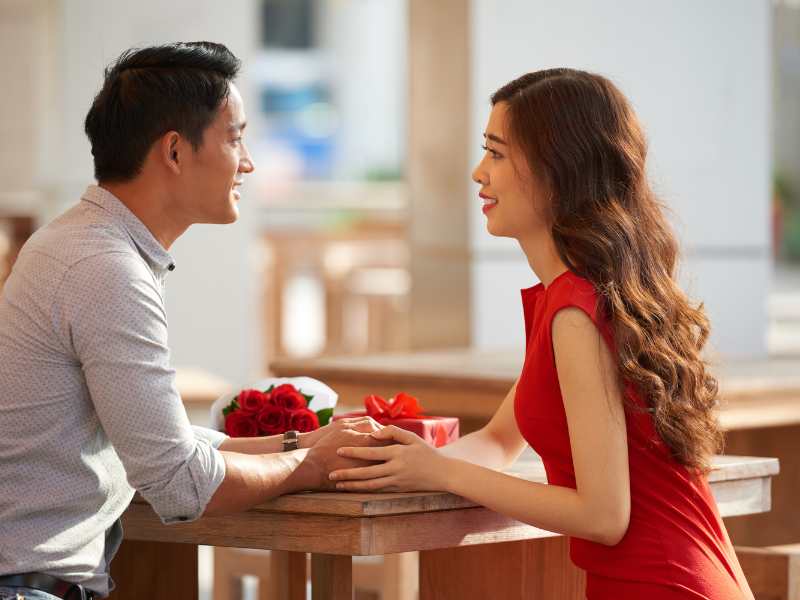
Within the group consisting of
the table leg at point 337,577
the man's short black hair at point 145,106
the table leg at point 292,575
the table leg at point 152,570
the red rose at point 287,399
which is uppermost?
the man's short black hair at point 145,106

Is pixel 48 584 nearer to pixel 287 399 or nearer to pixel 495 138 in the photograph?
pixel 287 399

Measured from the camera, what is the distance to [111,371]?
6.23 feet

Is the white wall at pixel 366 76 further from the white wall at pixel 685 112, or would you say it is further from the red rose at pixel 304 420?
the red rose at pixel 304 420

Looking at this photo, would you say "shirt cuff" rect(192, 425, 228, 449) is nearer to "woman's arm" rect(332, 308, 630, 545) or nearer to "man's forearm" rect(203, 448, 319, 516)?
"man's forearm" rect(203, 448, 319, 516)

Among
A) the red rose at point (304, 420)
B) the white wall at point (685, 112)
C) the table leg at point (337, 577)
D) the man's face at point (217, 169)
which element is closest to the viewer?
the man's face at point (217, 169)

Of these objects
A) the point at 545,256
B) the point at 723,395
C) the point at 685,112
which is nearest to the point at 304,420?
the point at 545,256

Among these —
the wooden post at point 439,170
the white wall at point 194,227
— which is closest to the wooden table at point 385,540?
the wooden post at point 439,170

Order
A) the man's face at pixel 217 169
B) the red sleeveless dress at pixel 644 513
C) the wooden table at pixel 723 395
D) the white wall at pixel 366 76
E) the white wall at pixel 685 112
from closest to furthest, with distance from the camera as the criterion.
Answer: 1. the red sleeveless dress at pixel 644 513
2. the man's face at pixel 217 169
3. the wooden table at pixel 723 395
4. the white wall at pixel 685 112
5. the white wall at pixel 366 76

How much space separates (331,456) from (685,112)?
2871mm

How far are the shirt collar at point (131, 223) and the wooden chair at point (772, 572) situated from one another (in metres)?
1.20

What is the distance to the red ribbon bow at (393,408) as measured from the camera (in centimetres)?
238

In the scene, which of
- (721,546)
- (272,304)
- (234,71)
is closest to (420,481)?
(721,546)

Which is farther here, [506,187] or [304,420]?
[304,420]

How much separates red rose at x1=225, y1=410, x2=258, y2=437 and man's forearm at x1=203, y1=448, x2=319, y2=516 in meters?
0.28
